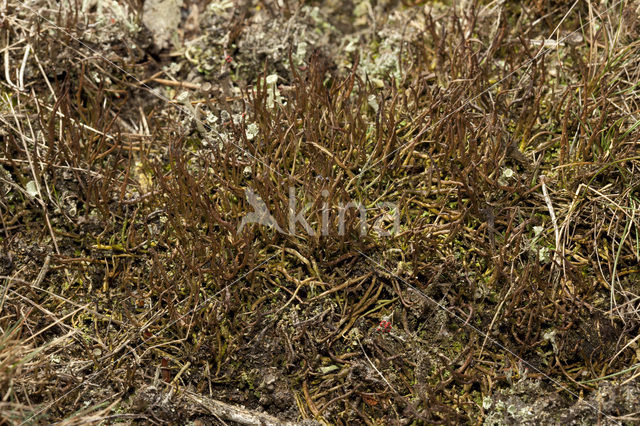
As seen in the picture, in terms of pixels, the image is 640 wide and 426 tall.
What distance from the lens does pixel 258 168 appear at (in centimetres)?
320

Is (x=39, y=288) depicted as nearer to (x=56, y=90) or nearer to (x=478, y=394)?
(x=56, y=90)

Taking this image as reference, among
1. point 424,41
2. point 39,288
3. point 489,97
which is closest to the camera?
point 39,288

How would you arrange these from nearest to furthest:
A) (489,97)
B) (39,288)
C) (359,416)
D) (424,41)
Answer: (359,416) < (39,288) < (489,97) < (424,41)

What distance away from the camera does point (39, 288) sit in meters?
3.01

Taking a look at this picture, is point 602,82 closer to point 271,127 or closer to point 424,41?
point 424,41

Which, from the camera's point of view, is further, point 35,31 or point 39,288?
point 35,31

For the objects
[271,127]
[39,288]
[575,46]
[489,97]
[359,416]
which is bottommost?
[359,416]

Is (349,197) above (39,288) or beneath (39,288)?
above

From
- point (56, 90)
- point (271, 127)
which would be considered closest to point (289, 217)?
point (271, 127)

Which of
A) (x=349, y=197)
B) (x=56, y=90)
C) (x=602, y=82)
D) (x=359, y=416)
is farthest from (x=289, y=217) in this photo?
(x=602, y=82)

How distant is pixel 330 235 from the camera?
297 centimetres

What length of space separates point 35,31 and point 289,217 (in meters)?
2.12

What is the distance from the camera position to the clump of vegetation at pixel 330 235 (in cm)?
279

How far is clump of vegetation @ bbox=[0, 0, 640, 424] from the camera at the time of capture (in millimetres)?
2795
